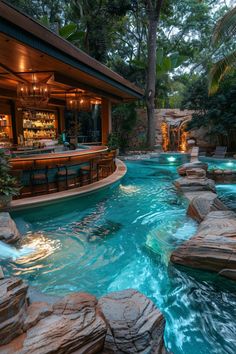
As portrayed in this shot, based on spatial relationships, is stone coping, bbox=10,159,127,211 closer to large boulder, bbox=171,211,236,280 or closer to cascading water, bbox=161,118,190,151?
large boulder, bbox=171,211,236,280

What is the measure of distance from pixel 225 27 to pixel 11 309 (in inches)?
346

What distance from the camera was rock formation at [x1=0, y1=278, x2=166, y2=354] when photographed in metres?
2.11

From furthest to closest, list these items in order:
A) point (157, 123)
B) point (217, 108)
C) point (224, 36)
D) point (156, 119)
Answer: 1. point (157, 123)
2. point (156, 119)
3. point (217, 108)
4. point (224, 36)

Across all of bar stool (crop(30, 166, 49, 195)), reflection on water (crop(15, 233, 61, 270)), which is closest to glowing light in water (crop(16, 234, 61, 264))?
A: reflection on water (crop(15, 233, 61, 270))

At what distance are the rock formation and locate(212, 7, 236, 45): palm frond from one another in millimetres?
8123

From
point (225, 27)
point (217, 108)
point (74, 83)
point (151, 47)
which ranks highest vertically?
point (151, 47)

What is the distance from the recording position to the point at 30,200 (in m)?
6.42

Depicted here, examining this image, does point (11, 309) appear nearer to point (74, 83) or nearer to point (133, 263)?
point (133, 263)

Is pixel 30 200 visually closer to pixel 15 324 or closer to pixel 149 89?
pixel 15 324

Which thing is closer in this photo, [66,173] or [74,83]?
[66,173]

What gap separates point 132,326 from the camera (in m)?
2.35

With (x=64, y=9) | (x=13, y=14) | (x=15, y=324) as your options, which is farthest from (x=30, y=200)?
(x=64, y=9)

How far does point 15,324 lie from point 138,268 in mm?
2208

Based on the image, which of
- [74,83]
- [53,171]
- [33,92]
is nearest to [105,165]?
[53,171]
